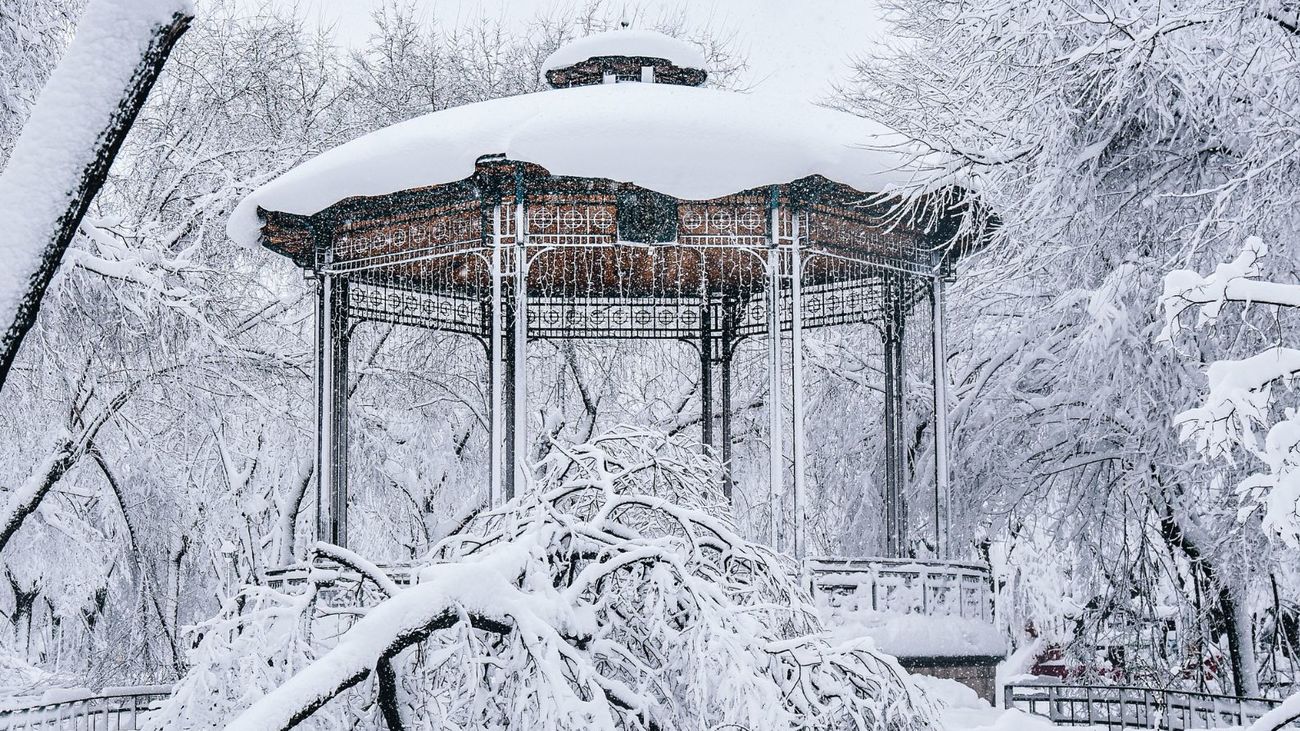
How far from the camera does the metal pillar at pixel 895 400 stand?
42.4 ft

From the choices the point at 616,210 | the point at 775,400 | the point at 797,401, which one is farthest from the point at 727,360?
the point at 797,401

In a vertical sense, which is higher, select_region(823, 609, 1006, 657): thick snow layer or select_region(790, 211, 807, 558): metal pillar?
select_region(790, 211, 807, 558): metal pillar

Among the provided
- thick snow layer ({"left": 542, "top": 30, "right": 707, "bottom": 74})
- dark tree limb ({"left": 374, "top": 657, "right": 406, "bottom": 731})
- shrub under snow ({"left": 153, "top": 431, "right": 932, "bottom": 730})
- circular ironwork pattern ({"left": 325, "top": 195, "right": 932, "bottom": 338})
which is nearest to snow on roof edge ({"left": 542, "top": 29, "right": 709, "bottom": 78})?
thick snow layer ({"left": 542, "top": 30, "right": 707, "bottom": 74})

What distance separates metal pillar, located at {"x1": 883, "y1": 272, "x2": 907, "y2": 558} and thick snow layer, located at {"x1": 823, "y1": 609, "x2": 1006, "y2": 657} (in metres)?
2.01

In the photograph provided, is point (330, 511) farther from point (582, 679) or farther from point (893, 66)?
point (893, 66)

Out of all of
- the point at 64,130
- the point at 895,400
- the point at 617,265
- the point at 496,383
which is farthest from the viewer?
the point at 617,265

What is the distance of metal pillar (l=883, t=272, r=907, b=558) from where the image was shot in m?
12.9

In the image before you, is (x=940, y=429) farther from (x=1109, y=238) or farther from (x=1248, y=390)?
(x=1248, y=390)

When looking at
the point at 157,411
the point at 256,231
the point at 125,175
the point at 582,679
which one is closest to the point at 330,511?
the point at 256,231

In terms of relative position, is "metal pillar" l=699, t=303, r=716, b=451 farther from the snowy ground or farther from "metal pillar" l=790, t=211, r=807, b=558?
A: the snowy ground

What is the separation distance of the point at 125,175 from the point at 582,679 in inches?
513

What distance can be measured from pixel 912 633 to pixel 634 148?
13.7 ft

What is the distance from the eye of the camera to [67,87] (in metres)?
3.81

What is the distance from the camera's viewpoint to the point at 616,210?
1196 cm
